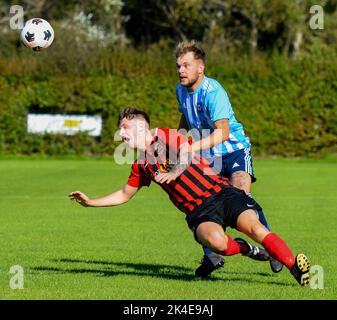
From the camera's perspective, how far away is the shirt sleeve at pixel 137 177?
931 centimetres

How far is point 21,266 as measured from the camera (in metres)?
10.4

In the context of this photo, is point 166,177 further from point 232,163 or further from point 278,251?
point 232,163

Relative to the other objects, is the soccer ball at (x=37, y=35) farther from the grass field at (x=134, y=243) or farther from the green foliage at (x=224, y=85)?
the green foliage at (x=224, y=85)

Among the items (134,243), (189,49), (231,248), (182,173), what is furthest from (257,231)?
(134,243)

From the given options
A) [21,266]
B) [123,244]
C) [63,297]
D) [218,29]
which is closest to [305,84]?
[218,29]

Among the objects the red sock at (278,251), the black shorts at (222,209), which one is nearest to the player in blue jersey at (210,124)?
the black shorts at (222,209)

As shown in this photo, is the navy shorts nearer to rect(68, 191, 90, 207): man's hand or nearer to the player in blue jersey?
the player in blue jersey

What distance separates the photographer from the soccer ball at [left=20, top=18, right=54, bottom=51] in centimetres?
1316

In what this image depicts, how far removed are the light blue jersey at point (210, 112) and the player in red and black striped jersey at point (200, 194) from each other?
26.5 inches

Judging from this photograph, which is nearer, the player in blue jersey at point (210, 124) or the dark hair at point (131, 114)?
the dark hair at point (131, 114)

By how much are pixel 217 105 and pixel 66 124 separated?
24.2 m

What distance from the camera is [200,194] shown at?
887 cm

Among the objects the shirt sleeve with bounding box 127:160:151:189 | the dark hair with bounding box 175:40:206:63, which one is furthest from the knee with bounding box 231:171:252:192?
the dark hair with bounding box 175:40:206:63
